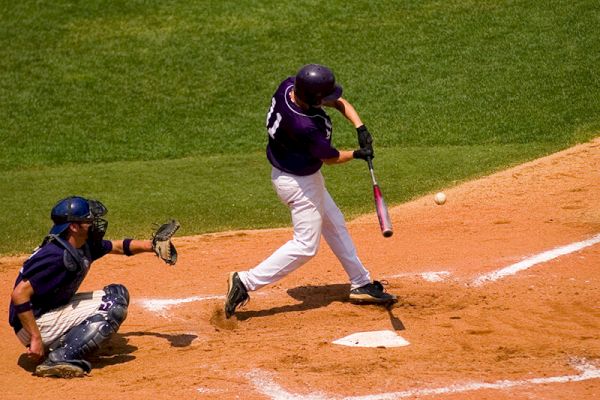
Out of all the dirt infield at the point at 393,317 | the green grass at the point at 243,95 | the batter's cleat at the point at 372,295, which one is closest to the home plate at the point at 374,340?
the dirt infield at the point at 393,317

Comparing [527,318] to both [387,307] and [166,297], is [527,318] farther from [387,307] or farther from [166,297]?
[166,297]

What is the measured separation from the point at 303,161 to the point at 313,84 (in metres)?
0.64

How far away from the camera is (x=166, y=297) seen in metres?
8.36

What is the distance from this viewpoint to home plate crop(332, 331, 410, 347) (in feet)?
22.4

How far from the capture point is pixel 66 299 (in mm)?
6855

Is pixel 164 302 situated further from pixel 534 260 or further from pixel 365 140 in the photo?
pixel 534 260

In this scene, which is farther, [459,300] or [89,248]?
[459,300]

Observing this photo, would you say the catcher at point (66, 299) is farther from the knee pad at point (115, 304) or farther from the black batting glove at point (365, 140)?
the black batting glove at point (365, 140)

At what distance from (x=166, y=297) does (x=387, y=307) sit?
197 cm

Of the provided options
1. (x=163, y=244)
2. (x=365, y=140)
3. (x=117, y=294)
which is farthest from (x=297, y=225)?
(x=117, y=294)

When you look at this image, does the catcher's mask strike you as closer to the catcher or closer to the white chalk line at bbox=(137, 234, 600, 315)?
the catcher

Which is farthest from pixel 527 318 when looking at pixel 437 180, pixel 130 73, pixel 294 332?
pixel 130 73

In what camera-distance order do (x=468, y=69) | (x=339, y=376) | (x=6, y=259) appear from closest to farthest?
(x=339, y=376), (x=6, y=259), (x=468, y=69)

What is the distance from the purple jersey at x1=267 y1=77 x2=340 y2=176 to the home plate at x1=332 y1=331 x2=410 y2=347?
4.43ft
